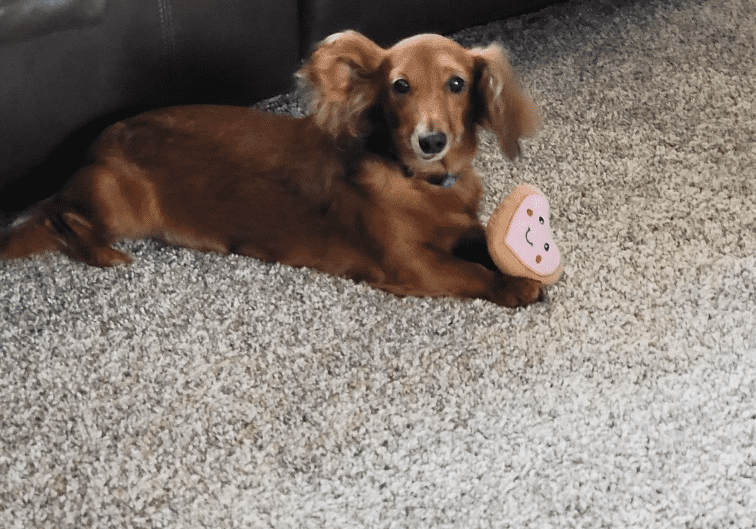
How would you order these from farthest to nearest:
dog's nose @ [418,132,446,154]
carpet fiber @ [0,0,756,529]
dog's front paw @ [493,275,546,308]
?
dog's front paw @ [493,275,546,308] → dog's nose @ [418,132,446,154] → carpet fiber @ [0,0,756,529]

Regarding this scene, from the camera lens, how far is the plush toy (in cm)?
128

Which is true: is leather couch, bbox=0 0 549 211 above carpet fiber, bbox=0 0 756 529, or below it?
above

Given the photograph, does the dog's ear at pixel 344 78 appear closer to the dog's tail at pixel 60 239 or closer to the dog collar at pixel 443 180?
the dog collar at pixel 443 180

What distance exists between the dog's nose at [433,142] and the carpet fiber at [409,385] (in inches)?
11.4

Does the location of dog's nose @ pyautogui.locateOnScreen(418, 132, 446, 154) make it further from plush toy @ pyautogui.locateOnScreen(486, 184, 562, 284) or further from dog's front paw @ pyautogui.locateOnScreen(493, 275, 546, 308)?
dog's front paw @ pyautogui.locateOnScreen(493, 275, 546, 308)

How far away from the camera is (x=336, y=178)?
1379mm

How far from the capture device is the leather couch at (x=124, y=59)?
1429mm

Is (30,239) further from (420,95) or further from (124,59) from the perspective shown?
(420,95)

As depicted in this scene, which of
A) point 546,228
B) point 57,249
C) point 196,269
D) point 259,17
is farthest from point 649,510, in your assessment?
point 259,17

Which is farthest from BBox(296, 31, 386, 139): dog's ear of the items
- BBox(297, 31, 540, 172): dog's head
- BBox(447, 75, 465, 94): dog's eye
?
BBox(447, 75, 465, 94): dog's eye

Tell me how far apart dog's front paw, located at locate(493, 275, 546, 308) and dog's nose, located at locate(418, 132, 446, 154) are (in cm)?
28

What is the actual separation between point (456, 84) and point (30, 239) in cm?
86

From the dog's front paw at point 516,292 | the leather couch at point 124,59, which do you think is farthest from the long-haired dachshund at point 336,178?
the leather couch at point 124,59

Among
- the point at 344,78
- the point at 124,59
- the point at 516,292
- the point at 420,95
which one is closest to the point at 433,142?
the point at 420,95
